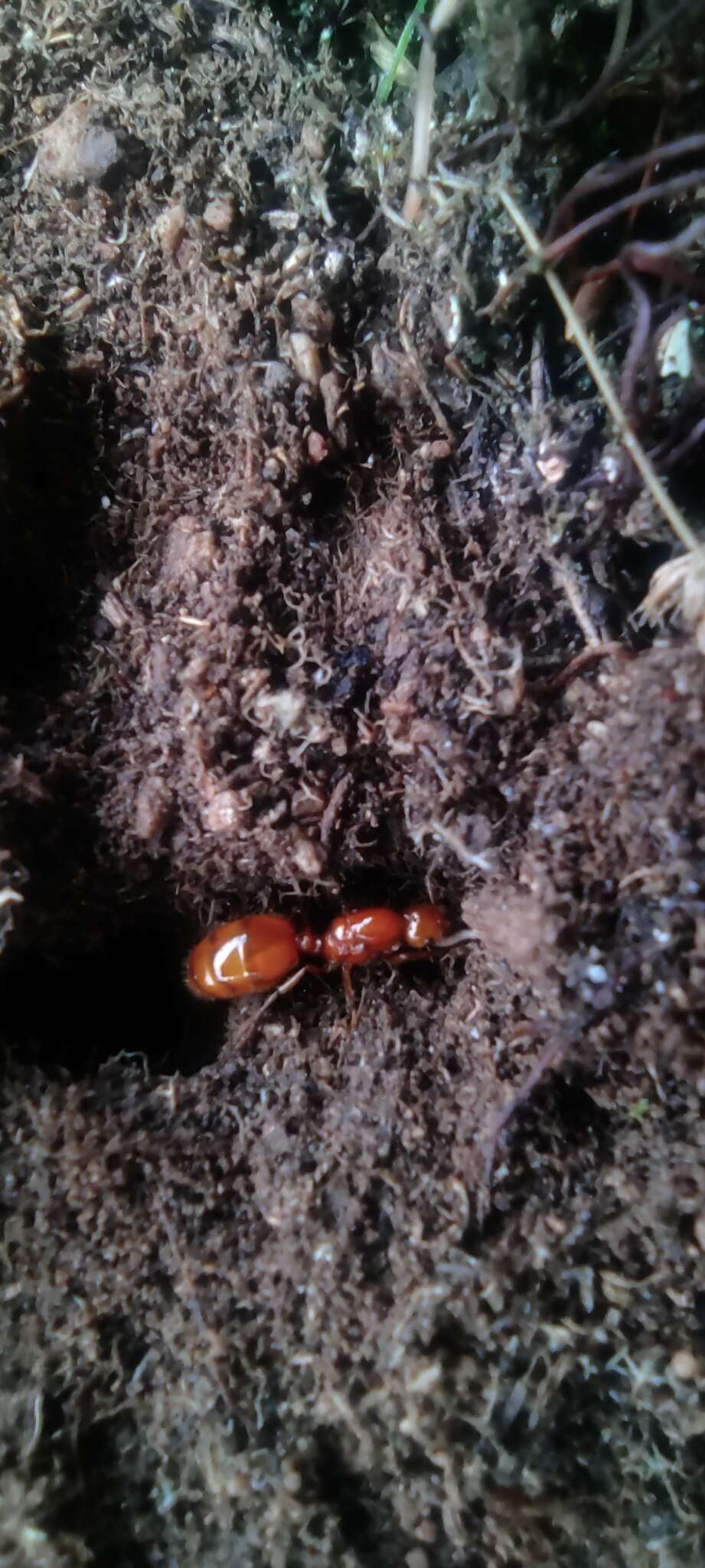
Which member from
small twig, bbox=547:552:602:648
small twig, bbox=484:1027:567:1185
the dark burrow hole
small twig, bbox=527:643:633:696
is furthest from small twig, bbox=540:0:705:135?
the dark burrow hole

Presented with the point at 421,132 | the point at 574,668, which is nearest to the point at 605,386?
the point at 574,668

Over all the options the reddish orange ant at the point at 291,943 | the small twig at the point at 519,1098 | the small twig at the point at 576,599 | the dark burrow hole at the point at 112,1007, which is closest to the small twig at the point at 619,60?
the small twig at the point at 576,599

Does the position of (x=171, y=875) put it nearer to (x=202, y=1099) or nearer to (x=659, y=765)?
(x=202, y=1099)

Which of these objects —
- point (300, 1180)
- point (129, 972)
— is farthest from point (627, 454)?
point (129, 972)

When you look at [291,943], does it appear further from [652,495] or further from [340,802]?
[652,495]

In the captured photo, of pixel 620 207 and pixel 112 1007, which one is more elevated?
pixel 620 207

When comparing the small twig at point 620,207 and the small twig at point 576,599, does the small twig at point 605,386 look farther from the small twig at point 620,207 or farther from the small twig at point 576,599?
the small twig at point 576,599
